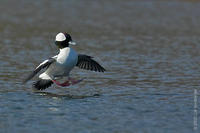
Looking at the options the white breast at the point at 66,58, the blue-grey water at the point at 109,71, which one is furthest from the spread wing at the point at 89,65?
the white breast at the point at 66,58

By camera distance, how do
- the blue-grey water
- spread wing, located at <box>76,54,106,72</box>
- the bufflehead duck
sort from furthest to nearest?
spread wing, located at <box>76,54,106,72</box> → the bufflehead duck → the blue-grey water

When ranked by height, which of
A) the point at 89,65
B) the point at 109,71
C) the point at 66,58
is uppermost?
the point at 66,58

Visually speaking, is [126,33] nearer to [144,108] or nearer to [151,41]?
[151,41]

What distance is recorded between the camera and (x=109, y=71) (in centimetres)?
1473

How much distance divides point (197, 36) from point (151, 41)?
2.59m

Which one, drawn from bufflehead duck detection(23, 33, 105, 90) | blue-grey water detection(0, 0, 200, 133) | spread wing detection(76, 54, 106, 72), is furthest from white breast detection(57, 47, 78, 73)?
spread wing detection(76, 54, 106, 72)

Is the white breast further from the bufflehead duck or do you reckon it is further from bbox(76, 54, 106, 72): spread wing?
bbox(76, 54, 106, 72): spread wing

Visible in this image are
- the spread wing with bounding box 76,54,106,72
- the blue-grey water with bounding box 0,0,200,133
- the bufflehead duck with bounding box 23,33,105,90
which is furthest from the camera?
the spread wing with bounding box 76,54,106,72

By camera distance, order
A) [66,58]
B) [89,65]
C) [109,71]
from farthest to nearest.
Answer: [109,71] → [89,65] → [66,58]

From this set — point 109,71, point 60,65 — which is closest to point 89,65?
point 109,71

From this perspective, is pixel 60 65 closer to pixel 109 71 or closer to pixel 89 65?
pixel 89 65

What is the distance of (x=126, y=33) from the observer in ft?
75.4

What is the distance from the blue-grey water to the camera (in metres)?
9.05

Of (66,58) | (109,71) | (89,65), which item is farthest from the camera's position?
(109,71)
